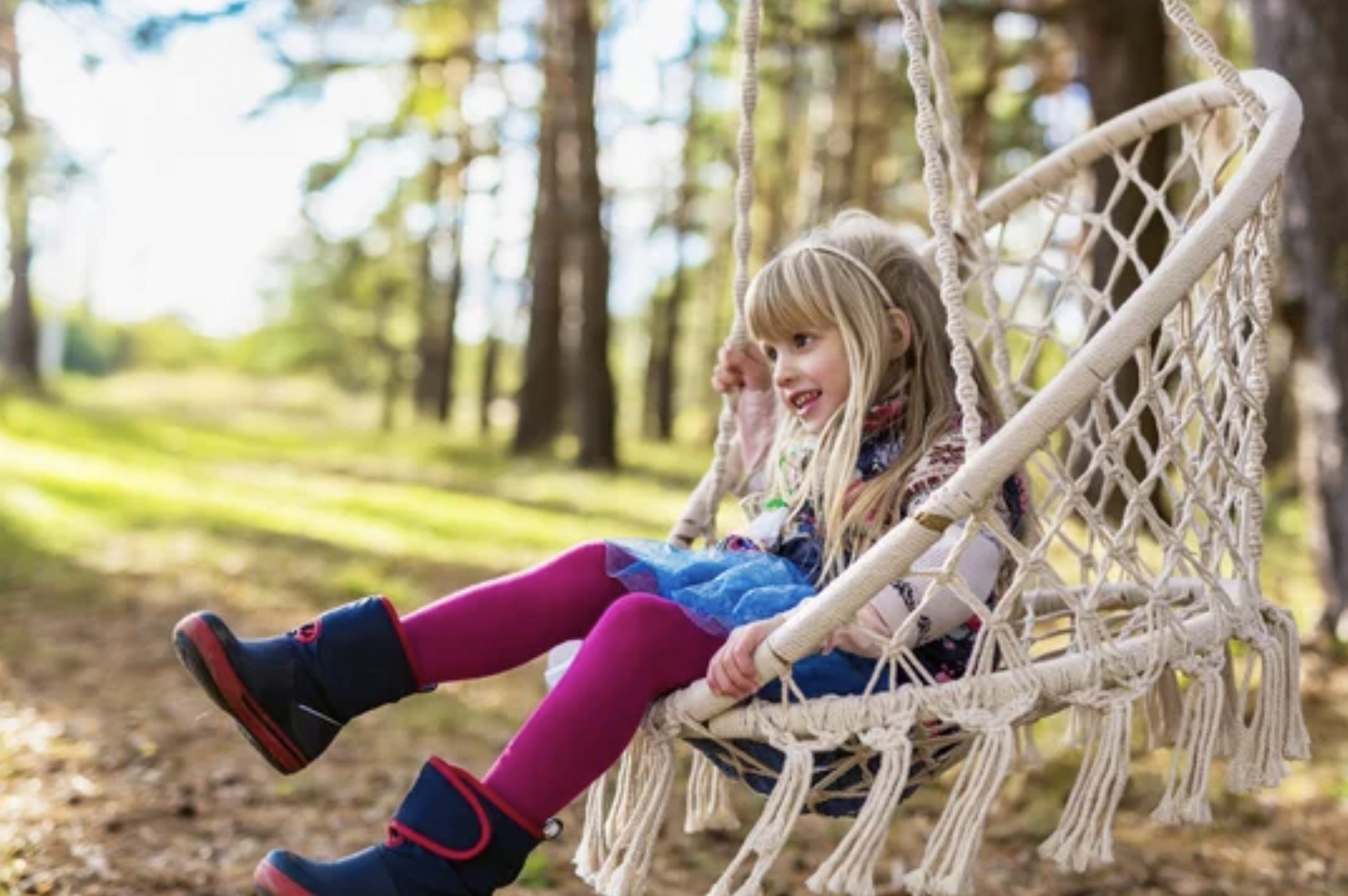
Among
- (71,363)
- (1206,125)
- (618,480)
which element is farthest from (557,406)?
(71,363)

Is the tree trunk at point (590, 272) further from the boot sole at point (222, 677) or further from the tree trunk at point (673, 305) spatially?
the boot sole at point (222, 677)

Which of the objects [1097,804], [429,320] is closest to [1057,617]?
[1097,804]

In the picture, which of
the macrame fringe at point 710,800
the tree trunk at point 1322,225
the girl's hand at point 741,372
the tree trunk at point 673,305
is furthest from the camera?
the tree trunk at point 673,305

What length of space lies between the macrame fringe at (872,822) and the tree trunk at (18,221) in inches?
247

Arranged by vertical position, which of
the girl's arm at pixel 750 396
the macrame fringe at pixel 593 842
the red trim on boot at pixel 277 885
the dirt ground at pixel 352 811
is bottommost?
the dirt ground at pixel 352 811

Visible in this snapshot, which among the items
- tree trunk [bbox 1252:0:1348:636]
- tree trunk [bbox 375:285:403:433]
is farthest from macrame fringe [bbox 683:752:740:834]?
tree trunk [bbox 375:285:403:433]

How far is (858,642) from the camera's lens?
1.69 m

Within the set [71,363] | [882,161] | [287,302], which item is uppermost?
[882,161]

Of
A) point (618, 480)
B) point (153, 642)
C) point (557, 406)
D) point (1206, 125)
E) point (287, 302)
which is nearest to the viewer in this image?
point (1206, 125)

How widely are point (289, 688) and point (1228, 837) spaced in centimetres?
208

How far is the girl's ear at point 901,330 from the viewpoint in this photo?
1980 millimetres

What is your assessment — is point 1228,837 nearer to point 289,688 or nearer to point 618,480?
point 289,688

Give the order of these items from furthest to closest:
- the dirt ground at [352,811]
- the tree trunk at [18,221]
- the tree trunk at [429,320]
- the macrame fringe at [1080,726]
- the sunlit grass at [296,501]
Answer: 1. the tree trunk at [429,320]
2. the tree trunk at [18,221]
3. the sunlit grass at [296,501]
4. the dirt ground at [352,811]
5. the macrame fringe at [1080,726]

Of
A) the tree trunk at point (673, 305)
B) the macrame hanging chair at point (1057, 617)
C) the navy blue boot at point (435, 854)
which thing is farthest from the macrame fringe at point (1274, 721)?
the tree trunk at point (673, 305)
